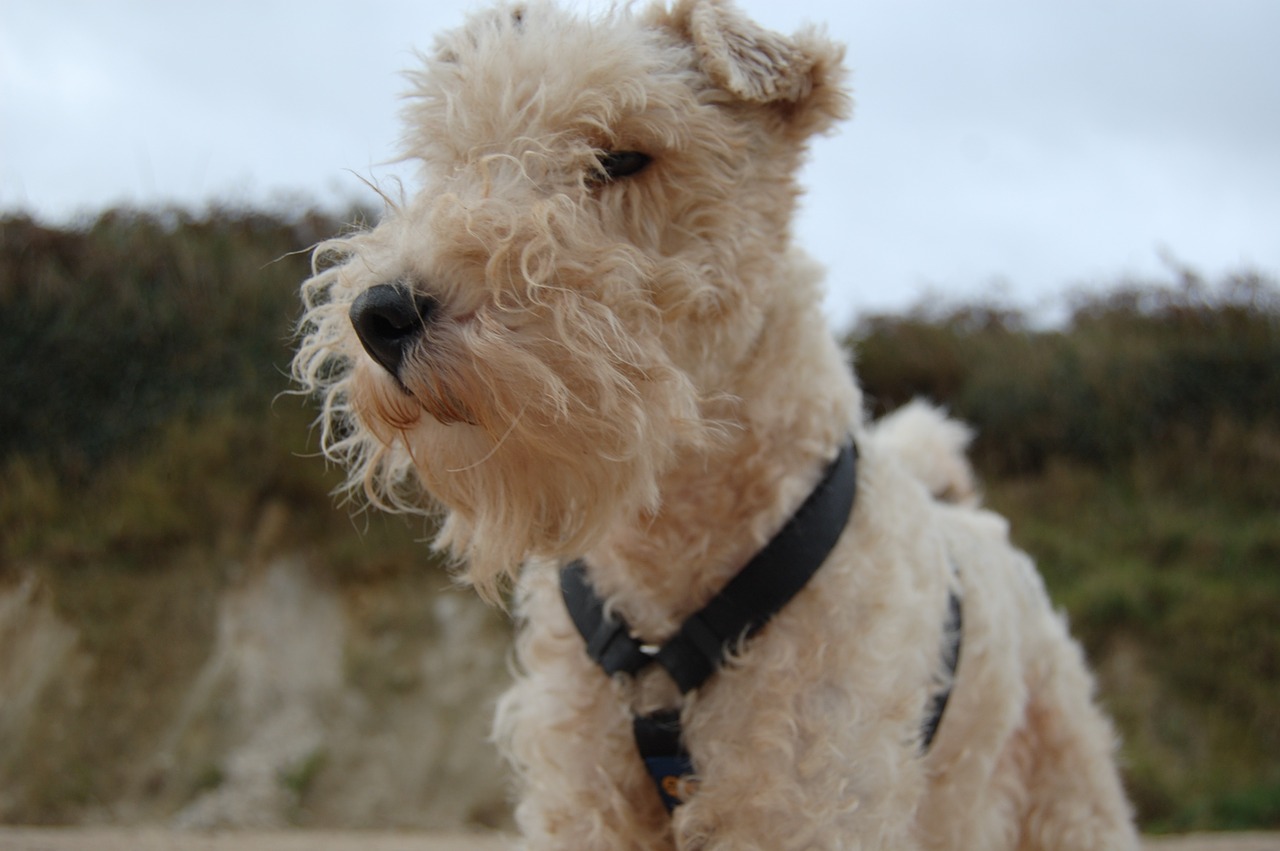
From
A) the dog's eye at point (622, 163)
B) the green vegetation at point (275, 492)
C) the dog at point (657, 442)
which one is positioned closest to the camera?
the dog at point (657, 442)

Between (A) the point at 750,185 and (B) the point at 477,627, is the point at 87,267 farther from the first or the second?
(A) the point at 750,185

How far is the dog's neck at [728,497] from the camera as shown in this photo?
7.66ft

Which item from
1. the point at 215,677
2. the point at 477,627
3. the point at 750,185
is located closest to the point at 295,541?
the point at 215,677

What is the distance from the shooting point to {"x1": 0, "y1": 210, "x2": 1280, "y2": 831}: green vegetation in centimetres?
660

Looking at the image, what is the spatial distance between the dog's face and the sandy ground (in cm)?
203

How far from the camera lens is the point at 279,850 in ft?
13.5

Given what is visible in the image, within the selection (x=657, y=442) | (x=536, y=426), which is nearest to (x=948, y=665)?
(x=657, y=442)

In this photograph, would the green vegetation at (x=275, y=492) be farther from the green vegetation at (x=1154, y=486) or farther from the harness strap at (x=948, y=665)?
the harness strap at (x=948, y=665)

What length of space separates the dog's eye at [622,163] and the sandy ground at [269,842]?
8.39 ft

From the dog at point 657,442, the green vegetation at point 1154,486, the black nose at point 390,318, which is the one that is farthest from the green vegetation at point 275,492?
the black nose at point 390,318

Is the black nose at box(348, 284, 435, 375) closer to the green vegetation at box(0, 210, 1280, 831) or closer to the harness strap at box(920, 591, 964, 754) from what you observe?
the harness strap at box(920, 591, 964, 754)

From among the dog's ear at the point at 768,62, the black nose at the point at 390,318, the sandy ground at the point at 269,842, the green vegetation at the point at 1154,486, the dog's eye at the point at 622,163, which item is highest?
the dog's ear at the point at 768,62

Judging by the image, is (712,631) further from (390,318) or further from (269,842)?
(269,842)

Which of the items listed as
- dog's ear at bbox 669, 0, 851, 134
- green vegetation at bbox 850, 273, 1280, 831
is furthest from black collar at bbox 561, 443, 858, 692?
green vegetation at bbox 850, 273, 1280, 831
